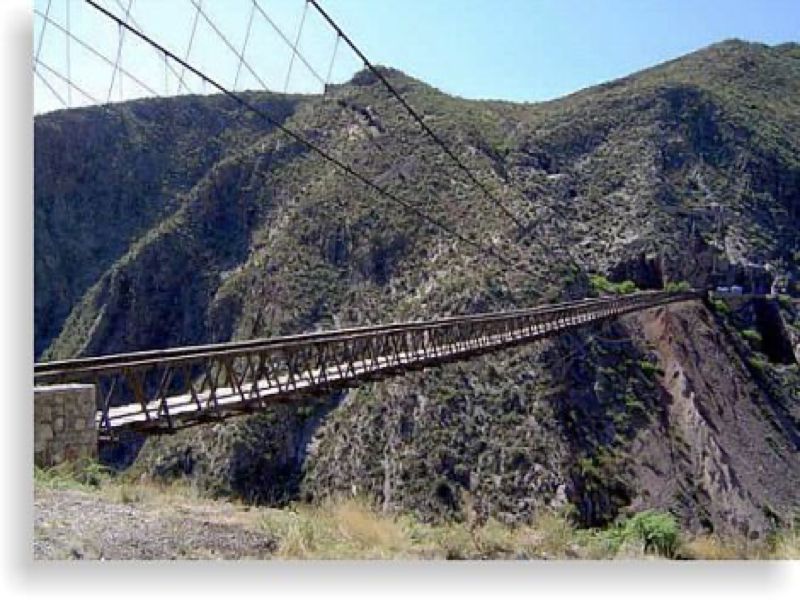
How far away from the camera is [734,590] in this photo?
564 cm

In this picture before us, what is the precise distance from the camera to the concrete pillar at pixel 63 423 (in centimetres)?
653

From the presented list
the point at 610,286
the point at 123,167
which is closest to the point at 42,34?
the point at 610,286

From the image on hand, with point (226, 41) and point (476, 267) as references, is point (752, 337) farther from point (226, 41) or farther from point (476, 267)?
point (226, 41)

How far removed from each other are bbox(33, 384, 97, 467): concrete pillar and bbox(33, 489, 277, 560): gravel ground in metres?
0.39

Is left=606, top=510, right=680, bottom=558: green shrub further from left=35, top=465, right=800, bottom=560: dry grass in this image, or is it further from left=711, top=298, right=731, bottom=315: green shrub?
left=711, top=298, right=731, bottom=315: green shrub

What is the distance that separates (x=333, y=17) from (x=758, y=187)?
149ft

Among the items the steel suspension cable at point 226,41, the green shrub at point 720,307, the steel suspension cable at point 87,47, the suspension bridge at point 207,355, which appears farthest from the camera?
the green shrub at point 720,307

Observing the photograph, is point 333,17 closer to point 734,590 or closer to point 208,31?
point 208,31

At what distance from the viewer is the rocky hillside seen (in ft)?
91.6

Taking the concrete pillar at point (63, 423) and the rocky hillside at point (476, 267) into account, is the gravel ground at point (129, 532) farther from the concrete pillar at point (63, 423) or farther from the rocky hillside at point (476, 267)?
the rocky hillside at point (476, 267)

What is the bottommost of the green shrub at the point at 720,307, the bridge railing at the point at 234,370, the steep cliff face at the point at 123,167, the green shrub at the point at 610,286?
the bridge railing at the point at 234,370

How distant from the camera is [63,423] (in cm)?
676

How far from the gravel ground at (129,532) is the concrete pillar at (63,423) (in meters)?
0.39

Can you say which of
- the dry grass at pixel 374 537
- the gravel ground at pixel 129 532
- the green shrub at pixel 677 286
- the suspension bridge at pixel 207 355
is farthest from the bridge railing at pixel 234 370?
the green shrub at pixel 677 286
